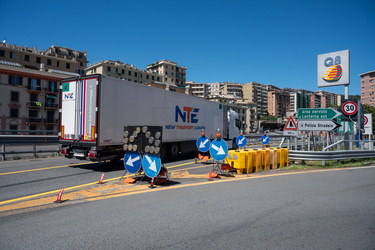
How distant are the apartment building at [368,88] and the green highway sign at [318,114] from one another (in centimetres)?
11730

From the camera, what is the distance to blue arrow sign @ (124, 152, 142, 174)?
7355 mm

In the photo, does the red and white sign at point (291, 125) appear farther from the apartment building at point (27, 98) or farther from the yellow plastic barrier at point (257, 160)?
the apartment building at point (27, 98)

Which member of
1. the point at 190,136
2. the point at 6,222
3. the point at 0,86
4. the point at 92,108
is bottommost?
the point at 6,222

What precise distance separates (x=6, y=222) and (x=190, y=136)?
1048 cm

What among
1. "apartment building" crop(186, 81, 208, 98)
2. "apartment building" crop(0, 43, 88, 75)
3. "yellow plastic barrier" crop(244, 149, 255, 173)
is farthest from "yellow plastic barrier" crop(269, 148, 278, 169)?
"apartment building" crop(186, 81, 208, 98)

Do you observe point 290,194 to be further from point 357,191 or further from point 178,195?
point 178,195

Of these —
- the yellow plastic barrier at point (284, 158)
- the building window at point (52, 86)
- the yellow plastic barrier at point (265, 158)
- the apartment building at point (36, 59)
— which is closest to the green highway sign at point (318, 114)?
the yellow plastic barrier at point (284, 158)

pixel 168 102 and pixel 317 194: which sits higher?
pixel 168 102

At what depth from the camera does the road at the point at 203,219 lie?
348 centimetres

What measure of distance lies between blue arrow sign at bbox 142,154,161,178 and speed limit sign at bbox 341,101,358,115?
43.5ft

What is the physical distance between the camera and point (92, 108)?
9266 mm

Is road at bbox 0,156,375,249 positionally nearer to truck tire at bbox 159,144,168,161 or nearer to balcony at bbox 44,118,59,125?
truck tire at bbox 159,144,168,161

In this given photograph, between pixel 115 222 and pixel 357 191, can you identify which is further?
pixel 357 191

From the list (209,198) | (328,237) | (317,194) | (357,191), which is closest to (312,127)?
(357,191)
